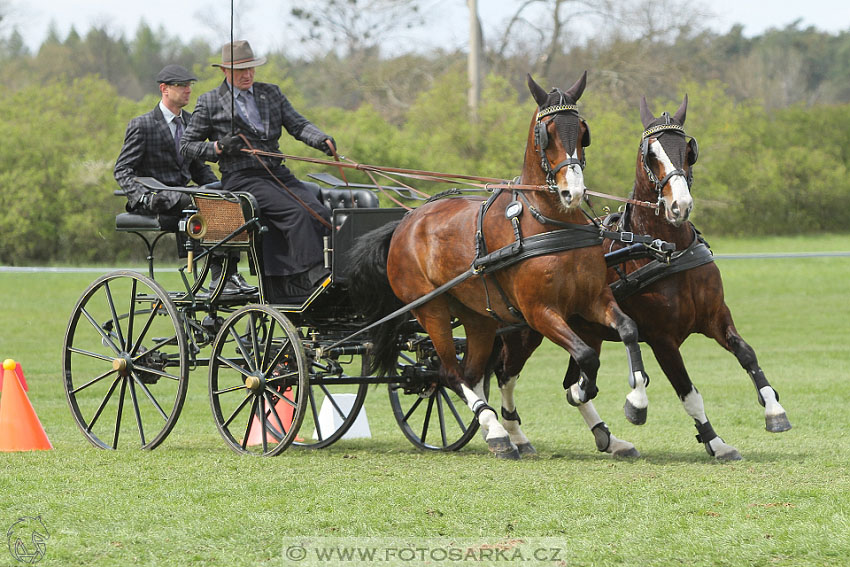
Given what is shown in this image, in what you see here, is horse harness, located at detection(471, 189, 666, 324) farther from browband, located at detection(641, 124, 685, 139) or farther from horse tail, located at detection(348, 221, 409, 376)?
horse tail, located at detection(348, 221, 409, 376)

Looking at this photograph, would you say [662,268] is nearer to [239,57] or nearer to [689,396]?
[689,396]

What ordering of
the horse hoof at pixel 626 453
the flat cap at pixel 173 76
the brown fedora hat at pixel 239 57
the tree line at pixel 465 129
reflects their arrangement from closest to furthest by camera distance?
1. the horse hoof at pixel 626 453
2. the brown fedora hat at pixel 239 57
3. the flat cap at pixel 173 76
4. the tree line at pixel 465 129

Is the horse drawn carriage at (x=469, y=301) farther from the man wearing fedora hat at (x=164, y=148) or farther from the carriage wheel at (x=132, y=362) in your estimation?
the man wearing fedora hat at (x=164, y=148)

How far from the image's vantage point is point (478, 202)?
6871mm

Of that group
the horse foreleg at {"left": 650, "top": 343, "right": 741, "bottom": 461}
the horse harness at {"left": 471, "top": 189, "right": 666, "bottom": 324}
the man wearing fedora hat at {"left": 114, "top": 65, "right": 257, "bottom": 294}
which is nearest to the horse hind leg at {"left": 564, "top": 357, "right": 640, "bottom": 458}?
the horse foreleg at {"left": 650, "top": 343, "right": 741, "bottom": 461}

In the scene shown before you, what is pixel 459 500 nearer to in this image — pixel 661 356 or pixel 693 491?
pixel 693 491

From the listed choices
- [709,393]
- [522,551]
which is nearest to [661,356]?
[522,551]

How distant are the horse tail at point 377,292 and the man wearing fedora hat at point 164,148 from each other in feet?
3.00

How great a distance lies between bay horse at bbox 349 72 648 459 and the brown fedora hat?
4.63ft

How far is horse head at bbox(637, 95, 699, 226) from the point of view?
5992 mm

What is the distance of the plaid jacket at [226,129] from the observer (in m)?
7.37

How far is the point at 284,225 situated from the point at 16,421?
2.17 meters

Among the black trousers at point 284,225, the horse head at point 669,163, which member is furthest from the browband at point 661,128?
the black trousers at point 284,225

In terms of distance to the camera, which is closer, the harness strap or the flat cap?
the harness strap
